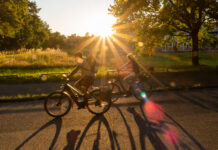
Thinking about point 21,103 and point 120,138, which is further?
point 21,103

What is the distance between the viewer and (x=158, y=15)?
A: 14.2m

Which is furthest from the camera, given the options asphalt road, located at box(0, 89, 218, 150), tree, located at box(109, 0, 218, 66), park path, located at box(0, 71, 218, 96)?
tree, located at box(109, 0, 218, 66)

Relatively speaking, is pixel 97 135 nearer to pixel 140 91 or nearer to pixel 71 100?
pixel 71 100

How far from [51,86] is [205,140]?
8.33m

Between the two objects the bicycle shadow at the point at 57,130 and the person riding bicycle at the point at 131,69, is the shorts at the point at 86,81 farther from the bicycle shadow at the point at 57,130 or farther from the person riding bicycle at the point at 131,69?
the person riding bicycle at the point at 131,69

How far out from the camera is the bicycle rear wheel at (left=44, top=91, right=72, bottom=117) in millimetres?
5402

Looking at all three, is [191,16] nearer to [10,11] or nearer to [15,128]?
[15,128]

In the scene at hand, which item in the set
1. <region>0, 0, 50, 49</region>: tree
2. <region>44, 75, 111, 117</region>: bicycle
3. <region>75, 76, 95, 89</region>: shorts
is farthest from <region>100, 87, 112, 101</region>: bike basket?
<region>0, 0, 50, 49</region>: tree

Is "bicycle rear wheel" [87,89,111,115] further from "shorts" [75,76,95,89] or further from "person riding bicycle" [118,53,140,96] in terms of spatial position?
"person riding bicycle" [118,53,140,96]

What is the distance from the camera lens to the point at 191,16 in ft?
47.9

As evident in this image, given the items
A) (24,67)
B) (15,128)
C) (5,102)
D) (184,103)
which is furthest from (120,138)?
(24,67)

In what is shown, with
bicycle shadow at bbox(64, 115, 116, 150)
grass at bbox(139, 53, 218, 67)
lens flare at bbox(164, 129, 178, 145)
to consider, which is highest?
grass at bbox(139, 53, 218, 67)

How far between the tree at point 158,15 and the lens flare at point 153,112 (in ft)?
27.3

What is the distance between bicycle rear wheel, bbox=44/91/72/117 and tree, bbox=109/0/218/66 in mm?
9467
